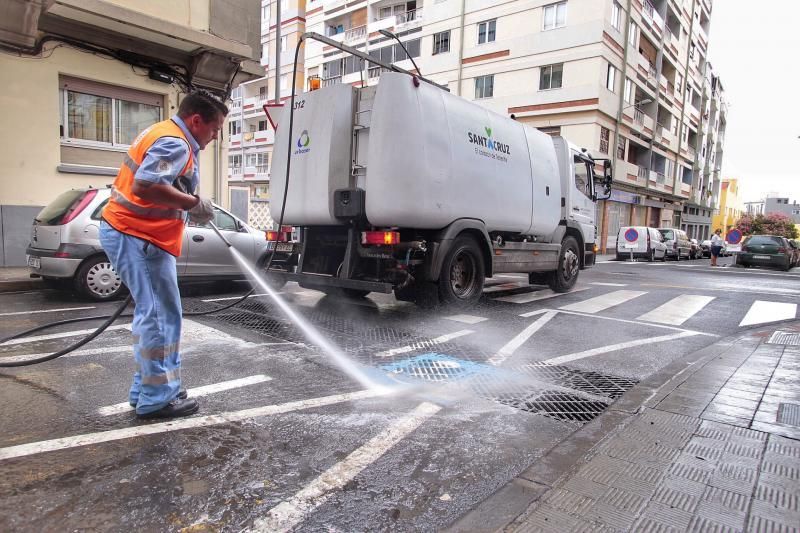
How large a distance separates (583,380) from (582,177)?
7380 mm

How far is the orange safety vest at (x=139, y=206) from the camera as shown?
10.1 feet

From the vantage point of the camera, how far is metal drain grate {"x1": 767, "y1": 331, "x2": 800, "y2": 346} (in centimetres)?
613

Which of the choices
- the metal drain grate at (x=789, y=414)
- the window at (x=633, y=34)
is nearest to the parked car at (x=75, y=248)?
the metal drain grate at (x=789, y=414)

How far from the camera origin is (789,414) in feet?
11.9

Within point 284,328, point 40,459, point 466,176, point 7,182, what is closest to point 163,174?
point 40,459

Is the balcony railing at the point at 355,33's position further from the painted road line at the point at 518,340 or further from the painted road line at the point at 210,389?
the painted road line at the point at 210,389

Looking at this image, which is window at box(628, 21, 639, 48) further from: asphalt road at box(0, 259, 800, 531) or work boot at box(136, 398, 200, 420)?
work boot at box(136, 398, 200, 420)

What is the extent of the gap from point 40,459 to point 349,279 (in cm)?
429

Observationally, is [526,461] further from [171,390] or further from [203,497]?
[171,390]

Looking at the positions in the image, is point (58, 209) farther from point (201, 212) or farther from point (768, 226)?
point (768, 226)

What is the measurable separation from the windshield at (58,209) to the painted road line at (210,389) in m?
4.73

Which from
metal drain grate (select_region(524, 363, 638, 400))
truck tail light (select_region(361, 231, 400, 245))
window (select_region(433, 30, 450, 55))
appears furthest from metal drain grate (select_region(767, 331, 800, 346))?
window (select_region(433, 30, 450, 55))

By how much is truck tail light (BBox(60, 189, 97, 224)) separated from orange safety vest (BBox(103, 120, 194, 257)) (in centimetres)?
470

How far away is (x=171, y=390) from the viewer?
Answer: 327 centimetres
